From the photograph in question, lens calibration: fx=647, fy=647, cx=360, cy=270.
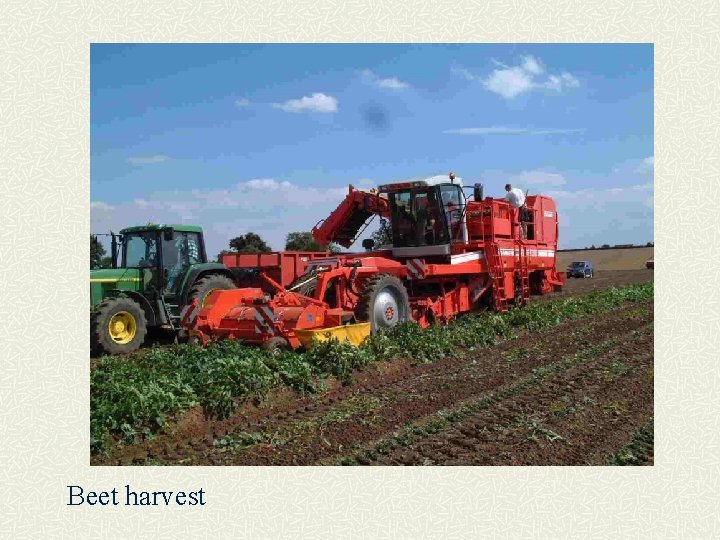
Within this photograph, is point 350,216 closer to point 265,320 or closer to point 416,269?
point 416,269

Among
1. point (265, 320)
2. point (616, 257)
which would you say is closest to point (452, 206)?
point (265, 320)

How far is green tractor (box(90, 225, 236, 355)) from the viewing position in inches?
423

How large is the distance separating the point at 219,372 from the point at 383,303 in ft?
14.4

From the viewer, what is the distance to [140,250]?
38.4 ft

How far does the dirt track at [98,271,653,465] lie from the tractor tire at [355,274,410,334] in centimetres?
158

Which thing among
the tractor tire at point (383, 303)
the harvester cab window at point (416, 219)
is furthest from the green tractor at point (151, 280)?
the harvester cab window at point (416, 219)

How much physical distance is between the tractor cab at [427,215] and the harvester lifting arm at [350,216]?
85 cm

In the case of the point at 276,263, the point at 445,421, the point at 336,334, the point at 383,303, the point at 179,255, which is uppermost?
the point at 179,255

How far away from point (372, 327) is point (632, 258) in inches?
1763

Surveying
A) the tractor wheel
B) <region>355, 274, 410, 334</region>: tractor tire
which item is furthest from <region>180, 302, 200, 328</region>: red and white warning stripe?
<region>355, 274, 410, 334</region>: tractor tire

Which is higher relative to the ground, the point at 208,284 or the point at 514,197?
the point at 514,197

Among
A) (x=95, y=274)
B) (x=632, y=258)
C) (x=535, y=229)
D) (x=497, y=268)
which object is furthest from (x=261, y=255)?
(x=632, y=258)

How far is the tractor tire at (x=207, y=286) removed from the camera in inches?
445

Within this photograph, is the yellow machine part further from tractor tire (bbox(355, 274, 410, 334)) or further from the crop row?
tractor tire (bbox(355, 274, 410, 334))
